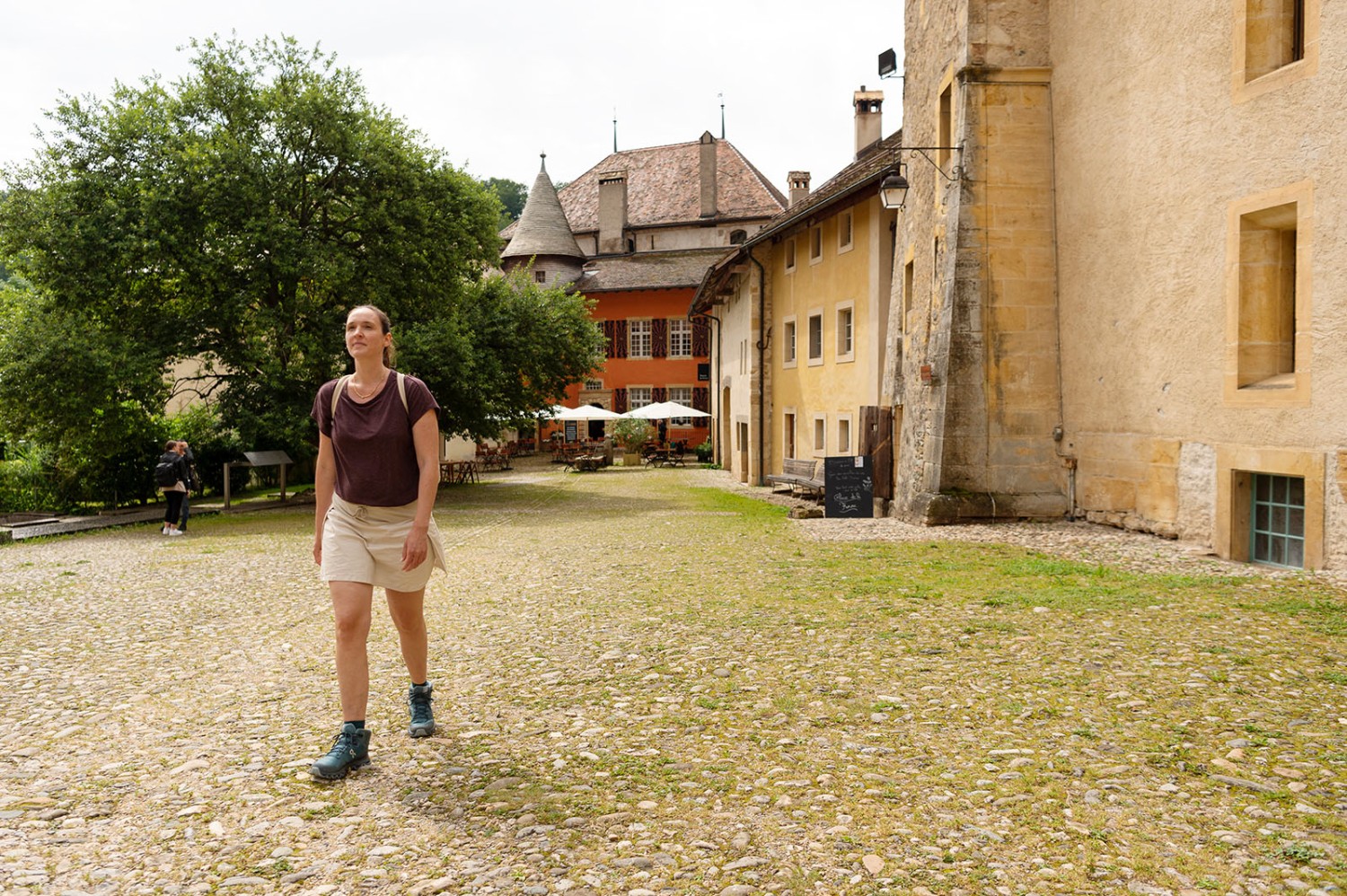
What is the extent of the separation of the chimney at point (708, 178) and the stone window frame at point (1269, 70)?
45666mm

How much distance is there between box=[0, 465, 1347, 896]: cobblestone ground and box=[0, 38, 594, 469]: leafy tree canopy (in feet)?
43.7

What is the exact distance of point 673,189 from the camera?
2272 inches

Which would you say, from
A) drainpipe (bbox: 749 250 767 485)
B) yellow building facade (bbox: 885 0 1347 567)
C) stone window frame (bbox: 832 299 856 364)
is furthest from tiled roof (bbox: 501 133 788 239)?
yellow building facade (bbox: 885 0 1347 567)

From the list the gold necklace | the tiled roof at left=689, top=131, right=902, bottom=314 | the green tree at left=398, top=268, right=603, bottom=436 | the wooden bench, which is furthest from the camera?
the green tree at left=398, top=268, right=603, bottom=436

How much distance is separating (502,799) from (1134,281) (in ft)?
35.0

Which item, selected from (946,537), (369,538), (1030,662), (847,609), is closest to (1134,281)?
(946,537)

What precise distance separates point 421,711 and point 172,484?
1472cm

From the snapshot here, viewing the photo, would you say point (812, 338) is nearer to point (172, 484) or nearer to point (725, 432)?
point (725, 432)

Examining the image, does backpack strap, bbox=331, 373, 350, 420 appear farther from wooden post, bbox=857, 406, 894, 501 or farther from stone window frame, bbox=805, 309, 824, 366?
stone window frame, bbox=805, 309, 824, 366

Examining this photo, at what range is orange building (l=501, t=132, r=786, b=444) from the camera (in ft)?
165

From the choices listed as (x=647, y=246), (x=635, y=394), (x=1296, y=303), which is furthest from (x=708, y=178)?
(x=1296, y=303)

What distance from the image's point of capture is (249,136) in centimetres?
2234

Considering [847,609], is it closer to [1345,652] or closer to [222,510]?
[1345,652]

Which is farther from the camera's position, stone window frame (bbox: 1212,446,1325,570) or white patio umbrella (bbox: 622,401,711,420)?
white patio umbrella (bbox: 622,401,711,420)
